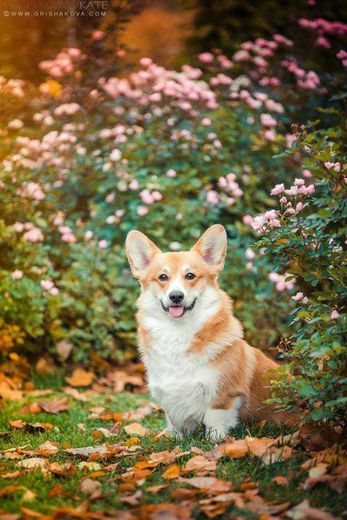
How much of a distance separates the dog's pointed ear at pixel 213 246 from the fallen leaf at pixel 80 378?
6.49ft

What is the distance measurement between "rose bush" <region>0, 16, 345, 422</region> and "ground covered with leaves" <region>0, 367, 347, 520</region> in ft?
4.96

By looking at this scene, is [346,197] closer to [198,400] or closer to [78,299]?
[198,400]

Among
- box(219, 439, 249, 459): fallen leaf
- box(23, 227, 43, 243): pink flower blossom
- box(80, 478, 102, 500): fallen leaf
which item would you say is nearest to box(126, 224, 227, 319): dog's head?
box(219, 439, 249, 459): fallen leaf

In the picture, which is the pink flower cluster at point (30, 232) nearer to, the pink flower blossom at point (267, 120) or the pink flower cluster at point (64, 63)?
the pink flower cluster at point (64, 63)

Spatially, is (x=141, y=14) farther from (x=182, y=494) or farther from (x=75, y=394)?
→ (x=182, y=494)

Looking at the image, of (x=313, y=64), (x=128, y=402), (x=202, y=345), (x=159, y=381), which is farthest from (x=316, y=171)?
(x=313, y=64)

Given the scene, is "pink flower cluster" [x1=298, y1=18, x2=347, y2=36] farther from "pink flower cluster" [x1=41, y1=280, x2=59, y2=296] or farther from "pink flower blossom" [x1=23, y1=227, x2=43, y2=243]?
"pink flower cluster" [x1=41, y1=280, x2=59, y2=296]

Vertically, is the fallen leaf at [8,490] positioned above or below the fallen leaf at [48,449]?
above

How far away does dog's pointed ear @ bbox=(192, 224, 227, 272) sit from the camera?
409cm

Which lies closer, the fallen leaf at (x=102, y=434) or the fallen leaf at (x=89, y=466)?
the fallen leaf at (x=89, y=466)

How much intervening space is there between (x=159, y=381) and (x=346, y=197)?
5.03 ft

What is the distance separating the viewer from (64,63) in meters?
6.63

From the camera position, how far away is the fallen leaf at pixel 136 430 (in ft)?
13.7

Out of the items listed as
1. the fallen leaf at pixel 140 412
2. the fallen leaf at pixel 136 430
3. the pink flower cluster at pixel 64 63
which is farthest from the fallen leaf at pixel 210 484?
the pink flower cluster at pixel 64 63
